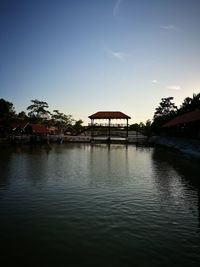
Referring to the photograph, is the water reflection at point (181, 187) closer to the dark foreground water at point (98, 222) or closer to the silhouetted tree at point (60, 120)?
the dark foreground water at point (98, 222)

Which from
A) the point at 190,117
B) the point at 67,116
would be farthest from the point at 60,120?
the point at 190,117

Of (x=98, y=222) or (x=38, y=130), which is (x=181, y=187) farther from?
(x=38, y=130)

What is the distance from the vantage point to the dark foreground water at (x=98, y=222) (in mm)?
7215

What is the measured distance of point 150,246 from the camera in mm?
7875

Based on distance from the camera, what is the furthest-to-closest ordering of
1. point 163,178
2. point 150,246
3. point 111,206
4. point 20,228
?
1. point 163,178
2. point 111,206
3. point 20,228
4. point 150,246

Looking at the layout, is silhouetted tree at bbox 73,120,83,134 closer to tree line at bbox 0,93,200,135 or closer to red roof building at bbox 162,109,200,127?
tree line at bbox 0,93,200,135

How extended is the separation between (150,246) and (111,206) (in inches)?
163

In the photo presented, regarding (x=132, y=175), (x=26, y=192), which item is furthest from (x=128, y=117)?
(x=26, y=192)

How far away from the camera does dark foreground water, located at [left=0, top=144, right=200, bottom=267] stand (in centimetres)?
721

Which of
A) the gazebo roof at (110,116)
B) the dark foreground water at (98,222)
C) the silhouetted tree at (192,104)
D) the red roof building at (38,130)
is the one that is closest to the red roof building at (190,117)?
the silhouetted tree at (192,104)

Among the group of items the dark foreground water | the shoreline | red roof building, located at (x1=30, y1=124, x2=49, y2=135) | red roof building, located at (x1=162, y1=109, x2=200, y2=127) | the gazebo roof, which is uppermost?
the gazebo roof

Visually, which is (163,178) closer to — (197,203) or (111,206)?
(197,203)

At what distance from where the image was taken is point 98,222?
9828 mm

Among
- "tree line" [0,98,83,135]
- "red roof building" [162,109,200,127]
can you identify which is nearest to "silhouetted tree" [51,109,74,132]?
"tree line" [0,98,83,135]
